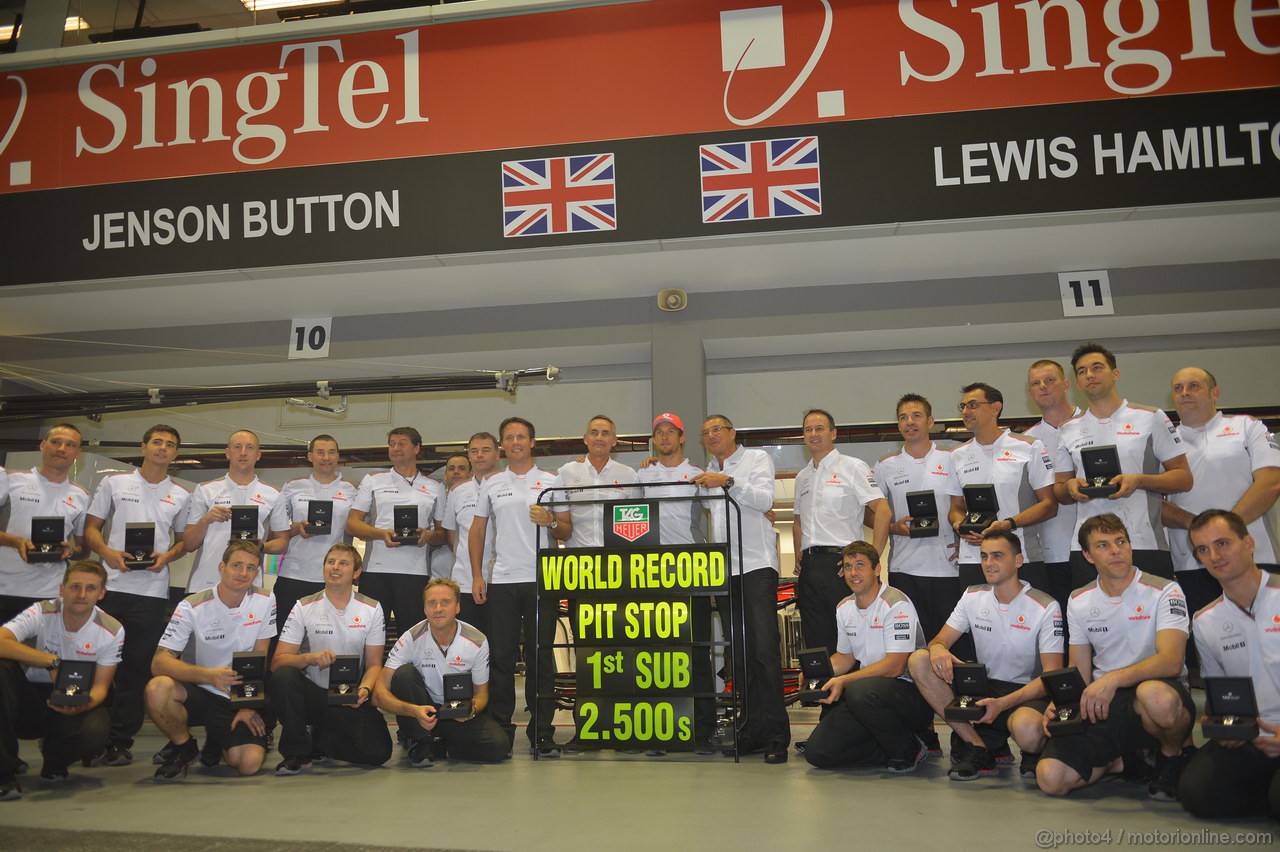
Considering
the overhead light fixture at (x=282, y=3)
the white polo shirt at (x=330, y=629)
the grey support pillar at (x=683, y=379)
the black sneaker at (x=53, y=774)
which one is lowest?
the black sneaker at (x=53, y=774)

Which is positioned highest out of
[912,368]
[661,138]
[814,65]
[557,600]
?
[814,65]

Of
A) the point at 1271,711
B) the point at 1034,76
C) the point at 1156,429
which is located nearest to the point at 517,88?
the point at 1034,76

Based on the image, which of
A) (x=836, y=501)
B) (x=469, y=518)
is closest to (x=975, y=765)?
(x=836, y=501)

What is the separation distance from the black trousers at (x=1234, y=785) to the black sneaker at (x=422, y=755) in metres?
3.93

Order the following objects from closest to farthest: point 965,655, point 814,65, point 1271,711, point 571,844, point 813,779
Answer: point 571,844 < point 1271,711 < point 813,779 < point 965,655 < point 814,65

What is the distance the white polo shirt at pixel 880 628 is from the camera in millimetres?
5426

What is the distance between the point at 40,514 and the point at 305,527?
5.38ft

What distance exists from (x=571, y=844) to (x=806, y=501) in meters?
2.98

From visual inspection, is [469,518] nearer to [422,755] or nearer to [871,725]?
[422,755]

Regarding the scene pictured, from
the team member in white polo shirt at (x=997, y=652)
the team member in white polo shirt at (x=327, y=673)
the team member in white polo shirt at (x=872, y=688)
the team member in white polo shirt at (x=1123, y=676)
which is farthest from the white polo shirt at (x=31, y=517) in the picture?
the team member in white polo shirt at (x=1123, y=676)

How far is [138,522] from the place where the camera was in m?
6.38

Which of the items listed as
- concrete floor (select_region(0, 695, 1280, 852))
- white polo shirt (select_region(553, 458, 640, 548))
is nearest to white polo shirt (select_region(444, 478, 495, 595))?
white polo shirt (select_region(553, 458, 640, 548))

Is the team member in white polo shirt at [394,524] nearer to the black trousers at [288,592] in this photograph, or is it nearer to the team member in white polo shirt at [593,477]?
the black trousers at [288,592]

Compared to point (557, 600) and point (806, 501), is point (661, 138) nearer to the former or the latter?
point (806, 501)
